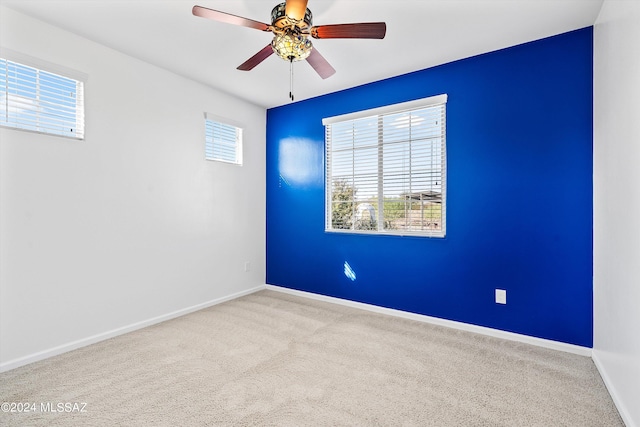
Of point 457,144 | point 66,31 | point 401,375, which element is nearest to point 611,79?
point 457,144

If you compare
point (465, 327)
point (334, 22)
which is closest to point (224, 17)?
point (334, 22)

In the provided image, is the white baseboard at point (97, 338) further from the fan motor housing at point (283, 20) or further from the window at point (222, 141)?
the fan motor housing at point (283, 20)

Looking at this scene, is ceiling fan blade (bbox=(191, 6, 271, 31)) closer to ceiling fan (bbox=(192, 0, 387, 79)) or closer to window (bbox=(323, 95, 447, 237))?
ceiling fan (bbox=(192, 0, 387, 79))

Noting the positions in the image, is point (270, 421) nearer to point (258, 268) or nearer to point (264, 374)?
point (264, 374)

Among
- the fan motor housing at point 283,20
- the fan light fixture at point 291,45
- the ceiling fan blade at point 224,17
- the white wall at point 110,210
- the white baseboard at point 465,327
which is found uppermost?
the ceiling fan blade at point 224,17

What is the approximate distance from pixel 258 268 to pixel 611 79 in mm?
4150

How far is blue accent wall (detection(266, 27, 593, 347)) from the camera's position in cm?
251

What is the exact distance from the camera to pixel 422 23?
238cm

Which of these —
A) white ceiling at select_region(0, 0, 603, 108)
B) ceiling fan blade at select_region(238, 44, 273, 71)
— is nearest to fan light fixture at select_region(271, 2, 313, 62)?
ceiling fan blade at select_region(238, 44, 273, 71)

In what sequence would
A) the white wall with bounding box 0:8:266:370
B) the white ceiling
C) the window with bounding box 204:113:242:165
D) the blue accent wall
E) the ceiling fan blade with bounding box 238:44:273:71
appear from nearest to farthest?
the ceiling fan blade with bounding box 238:44:273:71 → the white ceiling → the white wall with bounding box 0:8:266:370 → the blue accent wall → the window with bounding box 204:113:242:165

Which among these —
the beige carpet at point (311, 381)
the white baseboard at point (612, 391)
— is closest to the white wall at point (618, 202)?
the white baseboard at point (612, 391)

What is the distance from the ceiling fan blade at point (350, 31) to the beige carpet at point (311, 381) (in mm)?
2273

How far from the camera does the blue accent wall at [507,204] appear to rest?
8.23ft

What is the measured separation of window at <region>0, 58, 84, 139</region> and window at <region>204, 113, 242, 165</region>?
1.31 metres
